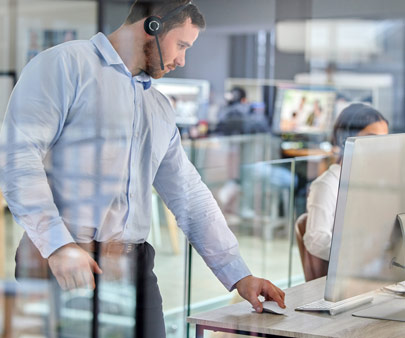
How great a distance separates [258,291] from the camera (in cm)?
179

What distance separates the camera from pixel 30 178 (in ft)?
5.00

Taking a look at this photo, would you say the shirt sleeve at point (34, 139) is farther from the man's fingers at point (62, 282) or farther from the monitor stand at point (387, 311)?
the monitor stand at point (387, 311)

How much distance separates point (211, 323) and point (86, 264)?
305mm

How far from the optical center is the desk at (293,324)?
62.2 inches

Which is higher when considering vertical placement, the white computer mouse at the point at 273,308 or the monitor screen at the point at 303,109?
the monitor screen at the point at 303,109

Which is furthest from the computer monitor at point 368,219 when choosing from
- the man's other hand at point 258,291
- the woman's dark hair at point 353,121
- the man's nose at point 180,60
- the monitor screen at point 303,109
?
the monitor screen at point 303,109

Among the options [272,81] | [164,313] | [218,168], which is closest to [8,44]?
[164,313]

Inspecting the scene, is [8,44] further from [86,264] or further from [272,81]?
[272,81]

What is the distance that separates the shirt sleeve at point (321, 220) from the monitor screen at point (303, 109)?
10.3ft

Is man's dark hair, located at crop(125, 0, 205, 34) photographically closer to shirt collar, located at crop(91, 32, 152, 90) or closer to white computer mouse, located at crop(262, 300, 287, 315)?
shirt collar, located at crop(91, 32, 152, 90)

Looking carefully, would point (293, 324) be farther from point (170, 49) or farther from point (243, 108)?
point (243, 108)

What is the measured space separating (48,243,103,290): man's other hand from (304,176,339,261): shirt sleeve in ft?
3.01

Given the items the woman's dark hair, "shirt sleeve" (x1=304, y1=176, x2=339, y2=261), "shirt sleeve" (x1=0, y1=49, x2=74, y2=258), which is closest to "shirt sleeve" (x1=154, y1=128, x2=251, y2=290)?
"shirt sleeve" (x1=0, y1=49, x2=74, y2=258)

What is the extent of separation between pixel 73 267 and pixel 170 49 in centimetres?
56
